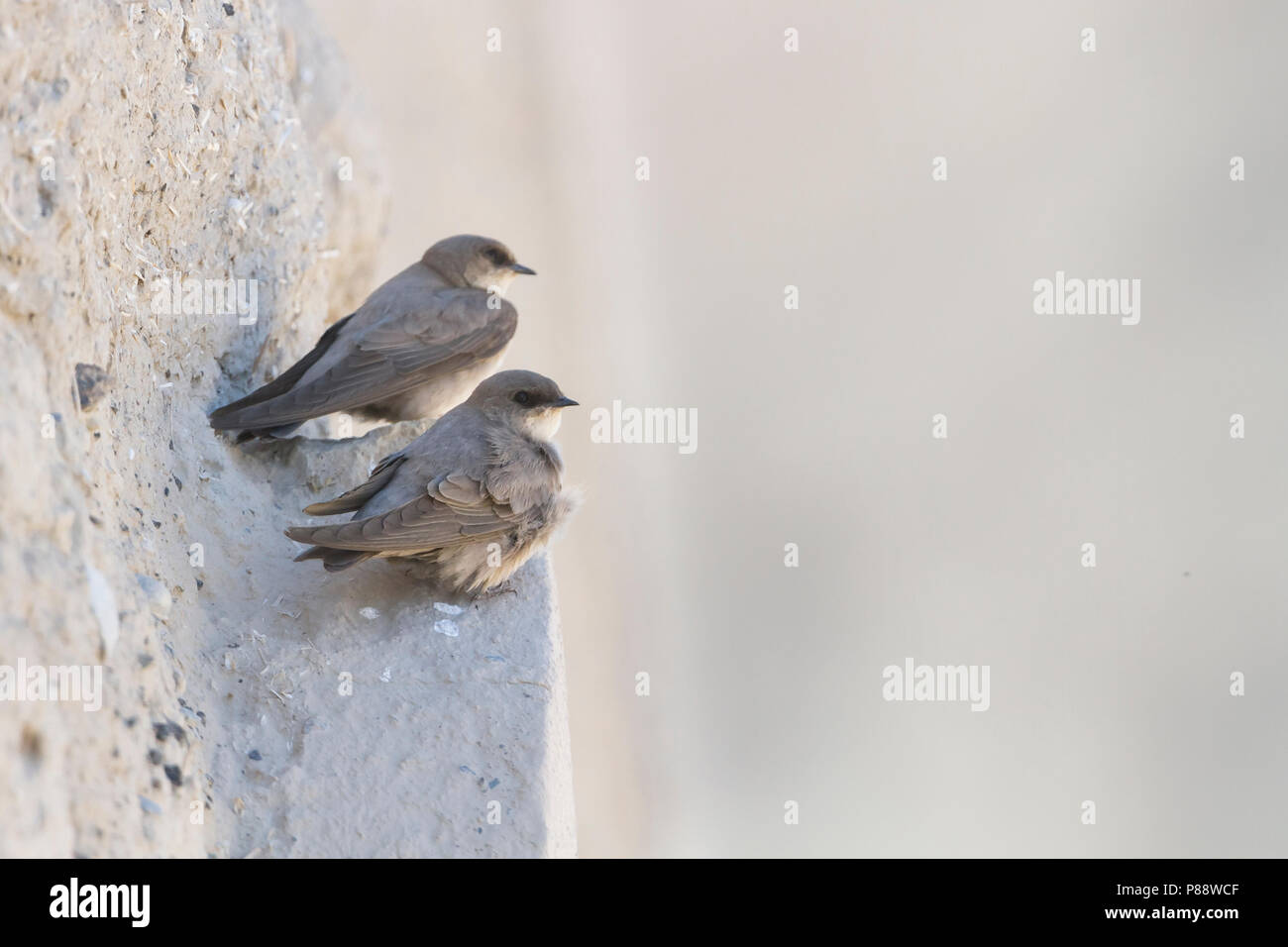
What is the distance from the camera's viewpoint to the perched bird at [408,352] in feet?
11.6

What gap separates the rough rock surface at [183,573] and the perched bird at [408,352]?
120 mm

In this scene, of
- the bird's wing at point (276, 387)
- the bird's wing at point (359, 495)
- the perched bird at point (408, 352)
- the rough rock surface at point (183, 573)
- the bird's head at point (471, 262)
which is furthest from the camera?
the bird's head at point (471, 262)

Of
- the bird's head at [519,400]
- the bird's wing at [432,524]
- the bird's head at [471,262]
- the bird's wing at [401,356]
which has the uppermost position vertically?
the bird's head at [471,262]

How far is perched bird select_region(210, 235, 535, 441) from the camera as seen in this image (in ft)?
11.6

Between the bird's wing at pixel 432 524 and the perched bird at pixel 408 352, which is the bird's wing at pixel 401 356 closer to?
the perched bird at pixel 408 352

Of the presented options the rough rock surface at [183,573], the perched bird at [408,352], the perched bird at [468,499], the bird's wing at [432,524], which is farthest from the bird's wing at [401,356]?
the bird's wing at [432,524]

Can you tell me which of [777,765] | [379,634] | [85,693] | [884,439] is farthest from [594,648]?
[85,693]

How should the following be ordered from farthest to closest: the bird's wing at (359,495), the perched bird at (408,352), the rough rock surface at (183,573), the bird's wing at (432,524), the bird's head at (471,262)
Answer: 1. the bird's head at (471,262)
2. the perched bird at (408,352)
3. the bird's wing at (359,495)
4. the bird's wing at (432,524)
5. the rough rock surface at (183,573)

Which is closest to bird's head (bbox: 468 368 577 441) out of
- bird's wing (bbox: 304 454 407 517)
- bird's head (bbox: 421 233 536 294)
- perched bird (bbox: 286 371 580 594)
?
perched bird (bbox: 286 371 580 594)

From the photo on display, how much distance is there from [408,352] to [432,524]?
982 millimetres

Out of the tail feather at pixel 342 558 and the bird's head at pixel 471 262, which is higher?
the bird's head at pixel 471 262

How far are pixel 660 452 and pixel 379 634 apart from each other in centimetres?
616

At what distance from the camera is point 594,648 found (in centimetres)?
790
